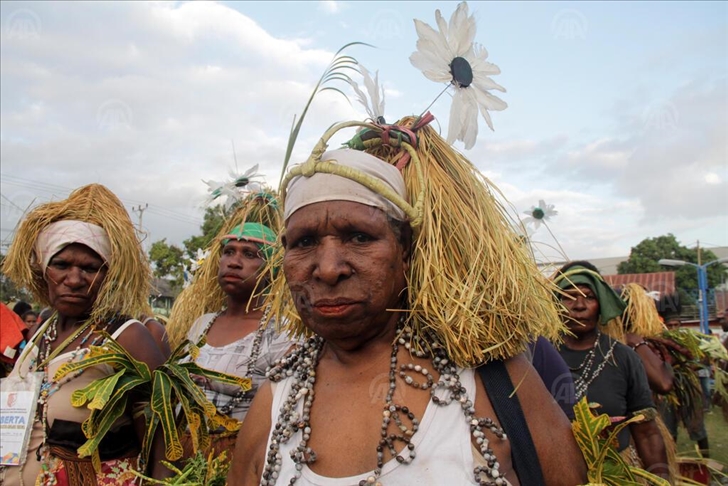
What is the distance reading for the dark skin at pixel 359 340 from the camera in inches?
64.4

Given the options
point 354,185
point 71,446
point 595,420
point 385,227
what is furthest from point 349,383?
point 71,446

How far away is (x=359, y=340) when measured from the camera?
1771 millimetres

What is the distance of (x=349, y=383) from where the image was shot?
5.88 feet

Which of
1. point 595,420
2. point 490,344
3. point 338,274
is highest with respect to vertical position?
point 338,274

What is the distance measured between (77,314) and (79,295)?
126mm

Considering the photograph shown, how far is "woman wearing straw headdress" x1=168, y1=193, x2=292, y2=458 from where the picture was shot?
324 centimetres

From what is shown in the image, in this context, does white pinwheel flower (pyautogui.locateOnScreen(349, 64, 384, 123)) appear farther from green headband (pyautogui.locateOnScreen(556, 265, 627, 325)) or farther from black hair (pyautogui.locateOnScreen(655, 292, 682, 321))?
black hair (pyautogui.locateOnScreen(655, 292, 682, 321))

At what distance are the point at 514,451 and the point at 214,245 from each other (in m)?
3.23

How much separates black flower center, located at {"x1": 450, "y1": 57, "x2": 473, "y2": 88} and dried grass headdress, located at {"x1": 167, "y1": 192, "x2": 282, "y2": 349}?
7.58 feet

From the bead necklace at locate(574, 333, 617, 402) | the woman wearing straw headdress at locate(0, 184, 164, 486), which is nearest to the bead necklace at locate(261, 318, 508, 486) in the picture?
the woman wearing straw headdress at locate(0, 184, 164, 486)

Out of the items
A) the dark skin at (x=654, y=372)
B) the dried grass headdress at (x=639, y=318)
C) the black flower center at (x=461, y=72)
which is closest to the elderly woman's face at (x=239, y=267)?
the black flower center at (x=461, y=72)

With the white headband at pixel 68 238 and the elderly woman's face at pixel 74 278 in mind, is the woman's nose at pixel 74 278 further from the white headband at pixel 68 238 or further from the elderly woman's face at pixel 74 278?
the white headband at pixel 68 238

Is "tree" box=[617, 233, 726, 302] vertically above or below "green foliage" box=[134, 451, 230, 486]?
above

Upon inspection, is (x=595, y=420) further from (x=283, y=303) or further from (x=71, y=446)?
(x=71, y=446)
